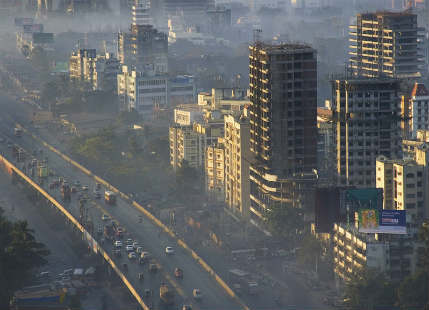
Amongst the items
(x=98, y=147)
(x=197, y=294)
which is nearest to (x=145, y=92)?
(x=98, y=147)

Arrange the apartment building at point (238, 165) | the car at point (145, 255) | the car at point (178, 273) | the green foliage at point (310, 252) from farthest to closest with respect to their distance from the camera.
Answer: the apartment building at point (238, 165)
the car at point (145, 255)
the green foliage at point (310, 252)
the car at point (178, 273)

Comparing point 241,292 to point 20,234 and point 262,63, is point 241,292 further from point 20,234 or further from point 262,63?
point 262,63

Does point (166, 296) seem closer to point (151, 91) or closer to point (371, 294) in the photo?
point (371, 294)

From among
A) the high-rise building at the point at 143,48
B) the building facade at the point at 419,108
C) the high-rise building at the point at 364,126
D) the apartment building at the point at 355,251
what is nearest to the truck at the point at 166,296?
the apartment building at the point at 355,251

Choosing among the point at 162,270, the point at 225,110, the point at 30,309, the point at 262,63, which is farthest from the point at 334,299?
the point at 225,110

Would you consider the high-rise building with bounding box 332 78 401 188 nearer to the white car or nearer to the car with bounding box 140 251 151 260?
→ the car with bounding box 140 251 151 260

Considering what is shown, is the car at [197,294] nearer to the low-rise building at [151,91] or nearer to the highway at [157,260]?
the highway at [157,260]
